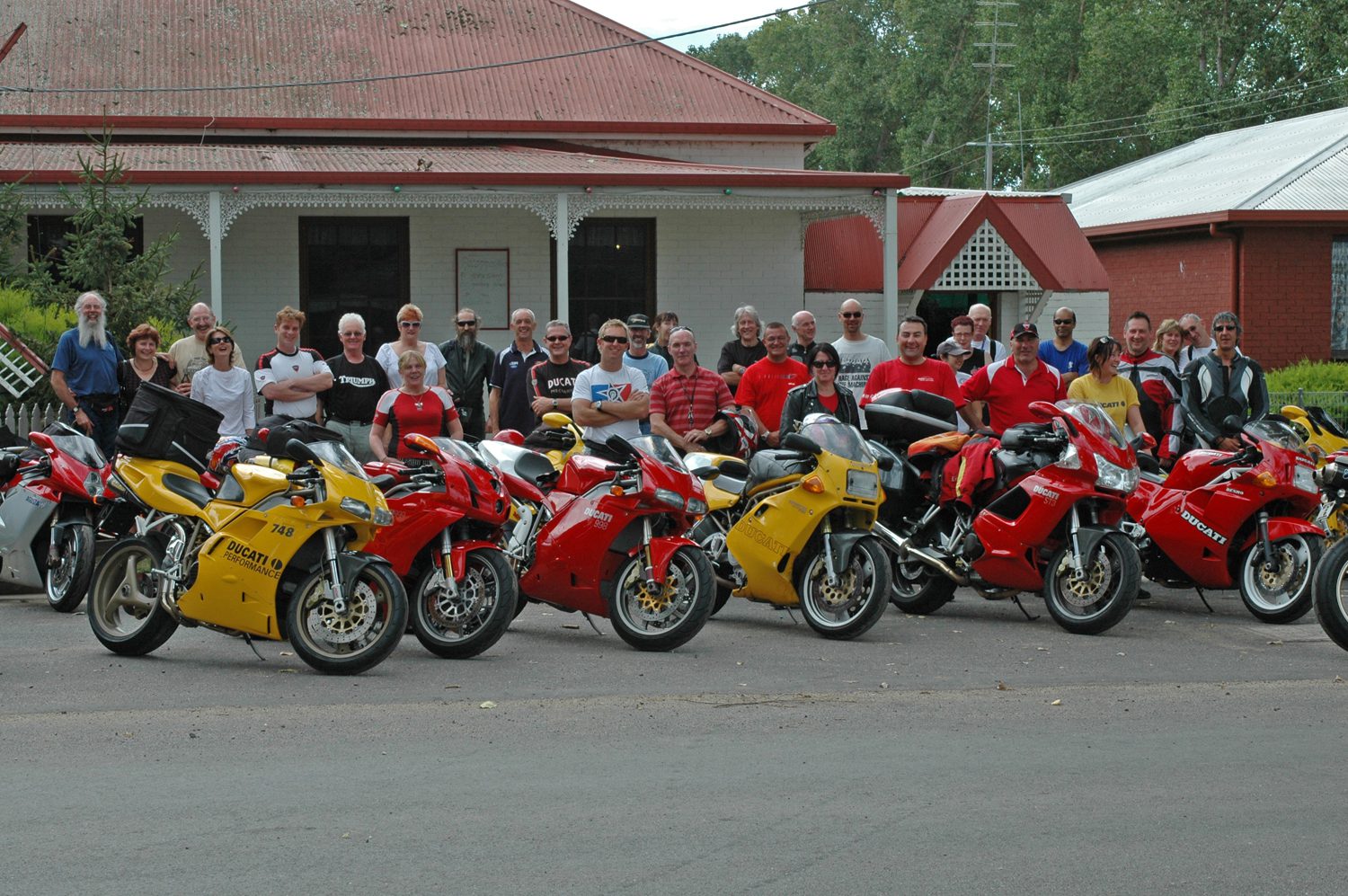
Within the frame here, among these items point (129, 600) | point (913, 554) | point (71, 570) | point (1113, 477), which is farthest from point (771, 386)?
point (129, 600)

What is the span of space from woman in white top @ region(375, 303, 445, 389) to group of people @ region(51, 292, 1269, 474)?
0.8 inches


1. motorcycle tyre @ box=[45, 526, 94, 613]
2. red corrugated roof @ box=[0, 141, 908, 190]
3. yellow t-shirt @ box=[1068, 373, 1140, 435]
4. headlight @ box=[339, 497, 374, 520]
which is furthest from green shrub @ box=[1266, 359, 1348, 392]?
headlight @ box=[339, 497, 374, 520]

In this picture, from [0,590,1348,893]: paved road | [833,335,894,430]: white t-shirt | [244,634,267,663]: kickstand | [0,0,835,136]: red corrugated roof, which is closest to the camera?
[0,590,1348,893]: paved road

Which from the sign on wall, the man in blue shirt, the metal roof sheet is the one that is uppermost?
the metal roof sheet

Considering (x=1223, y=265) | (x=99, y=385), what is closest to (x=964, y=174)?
(x=1223, y=265)

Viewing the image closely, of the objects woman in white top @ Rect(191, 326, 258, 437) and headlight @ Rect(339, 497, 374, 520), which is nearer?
headlight @ Rect(339, 497, 374, 520)

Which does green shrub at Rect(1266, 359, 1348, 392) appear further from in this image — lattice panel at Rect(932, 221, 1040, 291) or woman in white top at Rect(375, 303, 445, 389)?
woman in white top at Rect(375, 303, 445, 389)

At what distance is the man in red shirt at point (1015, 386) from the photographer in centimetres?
1245

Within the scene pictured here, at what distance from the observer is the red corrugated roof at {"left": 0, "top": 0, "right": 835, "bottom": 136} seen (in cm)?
2400

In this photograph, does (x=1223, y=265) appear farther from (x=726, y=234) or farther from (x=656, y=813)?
(x=656, y=813)

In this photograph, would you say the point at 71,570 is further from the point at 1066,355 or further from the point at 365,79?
the point at 365,79

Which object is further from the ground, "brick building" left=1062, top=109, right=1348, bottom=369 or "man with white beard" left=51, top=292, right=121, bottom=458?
"brick building" left=1062, top=109, right=1348, bottom=369

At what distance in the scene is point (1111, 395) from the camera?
12.2 meters

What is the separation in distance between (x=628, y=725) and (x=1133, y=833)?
8.10 ft
